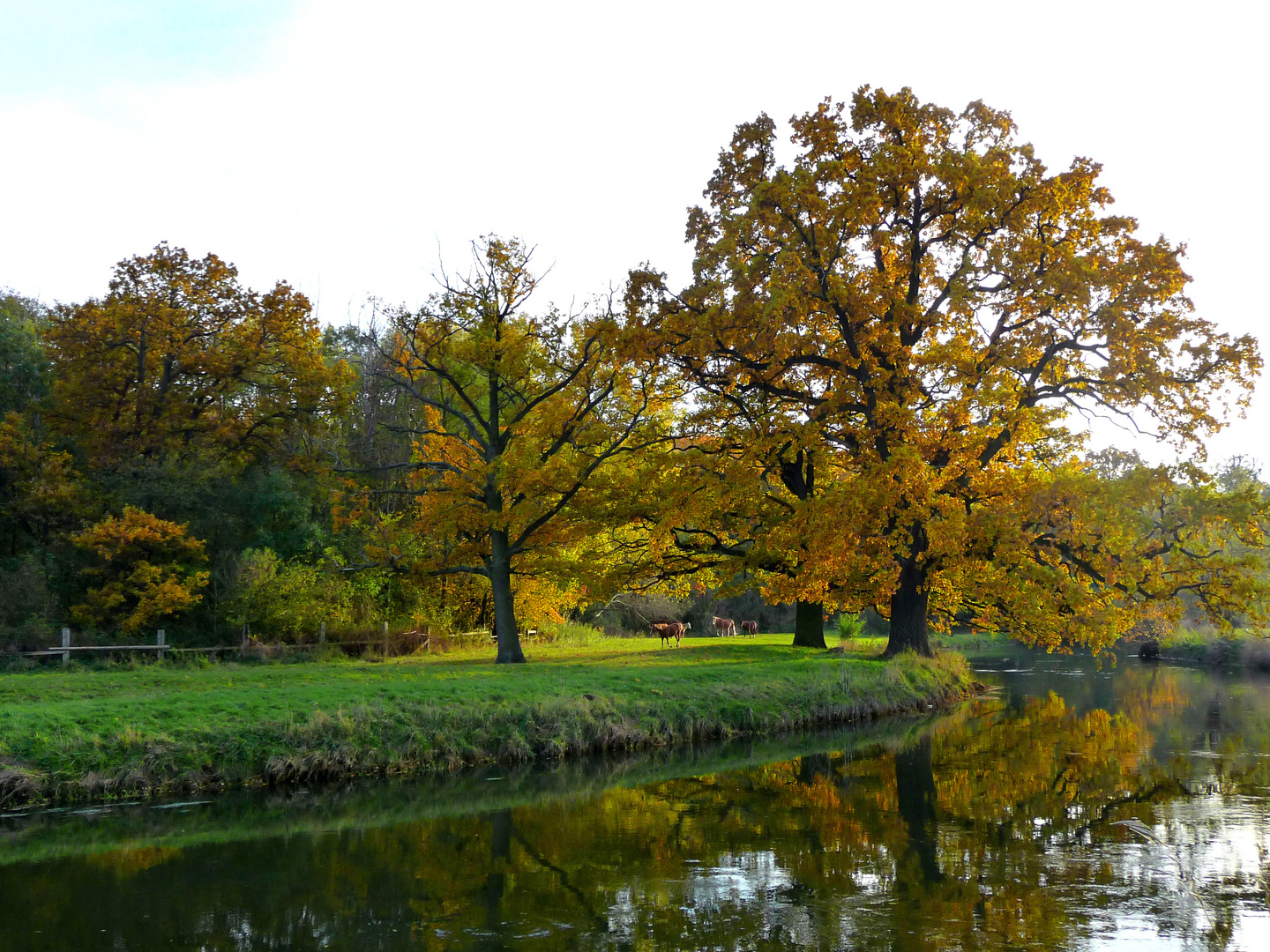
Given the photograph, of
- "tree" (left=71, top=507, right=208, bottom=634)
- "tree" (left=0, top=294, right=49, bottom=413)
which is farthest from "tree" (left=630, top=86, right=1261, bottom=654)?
"tree" (left=0, top=294, right=49, bottom=413)

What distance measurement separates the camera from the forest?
20766 millimetres

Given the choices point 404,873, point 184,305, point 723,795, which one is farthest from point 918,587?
point 184,305

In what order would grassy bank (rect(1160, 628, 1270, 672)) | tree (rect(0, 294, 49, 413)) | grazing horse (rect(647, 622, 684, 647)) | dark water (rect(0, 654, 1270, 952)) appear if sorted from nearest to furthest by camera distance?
dark water (rect(0, 654, 1270, 952)), tree (rect(0, 294, 49, 413)), grazing horse (rect(647, 622, 684, 647)), grassy bank (rect(1160, 628, 1270, 672))

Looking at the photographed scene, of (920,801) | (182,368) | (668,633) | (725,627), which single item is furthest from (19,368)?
(920,801)

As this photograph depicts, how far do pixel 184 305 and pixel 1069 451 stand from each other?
27517 millimetres

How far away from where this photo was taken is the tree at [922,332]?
2077cm

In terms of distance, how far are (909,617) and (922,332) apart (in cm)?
723

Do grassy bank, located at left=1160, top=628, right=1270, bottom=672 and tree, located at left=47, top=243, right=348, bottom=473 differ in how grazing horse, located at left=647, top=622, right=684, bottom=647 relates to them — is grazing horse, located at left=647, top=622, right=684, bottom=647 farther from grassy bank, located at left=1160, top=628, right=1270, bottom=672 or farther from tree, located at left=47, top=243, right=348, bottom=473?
grassy bank, located at left=1160, top=628, right=1270, bottom=672

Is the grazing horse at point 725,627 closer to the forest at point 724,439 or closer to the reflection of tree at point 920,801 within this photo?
the forest at point 724,439

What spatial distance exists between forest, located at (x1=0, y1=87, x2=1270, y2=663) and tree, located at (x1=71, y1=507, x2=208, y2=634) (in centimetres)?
10

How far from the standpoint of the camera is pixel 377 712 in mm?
15430

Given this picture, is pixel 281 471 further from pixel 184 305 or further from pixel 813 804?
pixel 813 804

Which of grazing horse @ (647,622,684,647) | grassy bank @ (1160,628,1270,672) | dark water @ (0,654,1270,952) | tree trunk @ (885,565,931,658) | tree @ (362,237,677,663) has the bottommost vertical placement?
grassy bank @ (1160,628,1270,672)

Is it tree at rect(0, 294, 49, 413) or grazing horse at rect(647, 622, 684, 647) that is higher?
tree at rect(0, 294, 49, 413)
